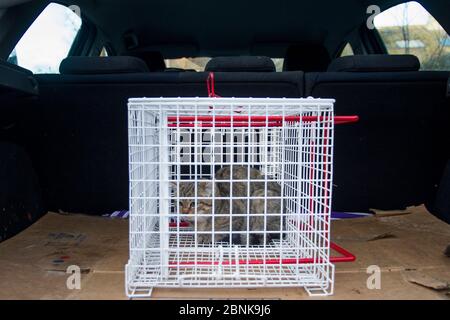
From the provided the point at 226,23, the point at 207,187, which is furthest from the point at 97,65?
the point at 226,23

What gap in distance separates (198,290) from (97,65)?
881 millimetres

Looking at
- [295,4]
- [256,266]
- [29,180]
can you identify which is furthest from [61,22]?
[256,266]

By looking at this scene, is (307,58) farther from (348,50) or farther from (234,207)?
(234,207)

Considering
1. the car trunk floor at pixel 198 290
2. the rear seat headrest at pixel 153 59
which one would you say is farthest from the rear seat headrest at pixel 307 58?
the car trunk floor at pixel 198 290

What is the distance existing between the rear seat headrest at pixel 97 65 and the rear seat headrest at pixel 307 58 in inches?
52.1

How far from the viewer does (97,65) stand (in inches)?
57.3

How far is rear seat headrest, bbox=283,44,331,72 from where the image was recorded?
253 cm

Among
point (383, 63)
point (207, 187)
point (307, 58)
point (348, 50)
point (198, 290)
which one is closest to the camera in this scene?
point (198, 290)

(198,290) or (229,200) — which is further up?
(229,200)

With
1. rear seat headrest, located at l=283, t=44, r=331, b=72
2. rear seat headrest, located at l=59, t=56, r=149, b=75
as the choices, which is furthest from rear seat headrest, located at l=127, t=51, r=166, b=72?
rear seat headrest, located at l=59, t=56, r=149, b=75

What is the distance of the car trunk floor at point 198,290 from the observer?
0.93 m

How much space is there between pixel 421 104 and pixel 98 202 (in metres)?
1.21

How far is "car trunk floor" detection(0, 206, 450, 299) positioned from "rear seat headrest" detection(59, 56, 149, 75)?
53 cm
